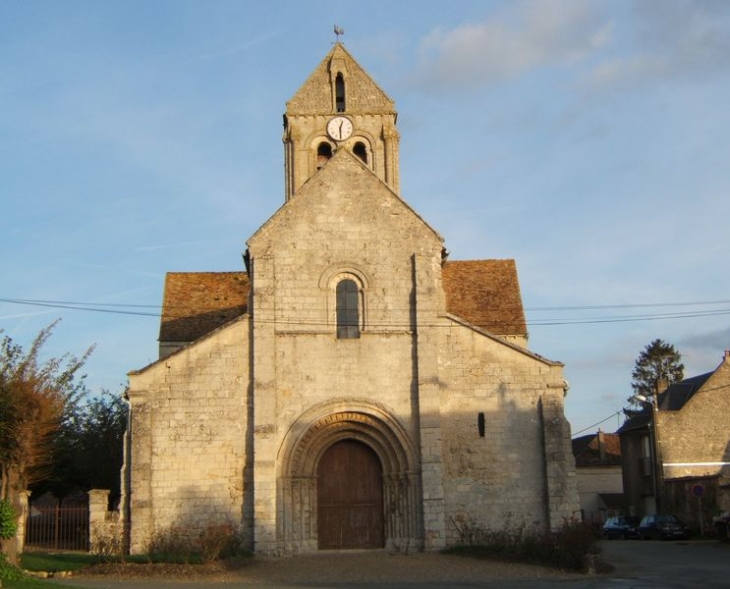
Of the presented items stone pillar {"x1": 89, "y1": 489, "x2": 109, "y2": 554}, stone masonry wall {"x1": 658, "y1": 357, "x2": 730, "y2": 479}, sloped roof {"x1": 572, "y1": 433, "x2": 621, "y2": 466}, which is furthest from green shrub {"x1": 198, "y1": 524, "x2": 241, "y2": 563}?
sloped roof {"x1": 572, "y1": 433, "x2": 621, "y2": 466}

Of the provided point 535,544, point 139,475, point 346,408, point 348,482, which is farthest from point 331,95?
point 535,544

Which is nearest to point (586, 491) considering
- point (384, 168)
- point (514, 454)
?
point (384, 168)

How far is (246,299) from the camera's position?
107ft

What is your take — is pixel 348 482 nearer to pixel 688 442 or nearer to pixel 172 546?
pixel 172 546

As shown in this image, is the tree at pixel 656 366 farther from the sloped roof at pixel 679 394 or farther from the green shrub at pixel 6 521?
the green shrub at pixel 6 521

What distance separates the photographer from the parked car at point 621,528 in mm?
39438

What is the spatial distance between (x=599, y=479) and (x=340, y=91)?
1251 inches

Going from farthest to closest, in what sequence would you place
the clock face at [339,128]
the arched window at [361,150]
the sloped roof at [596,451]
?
the sloped roof at [596,451]
the arched window at [361,150]
the clock face at [339,128]

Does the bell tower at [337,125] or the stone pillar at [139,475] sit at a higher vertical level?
the bell tower at [337,125]

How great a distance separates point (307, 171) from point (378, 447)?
46.8 ft

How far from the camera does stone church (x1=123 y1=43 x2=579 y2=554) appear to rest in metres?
24.4

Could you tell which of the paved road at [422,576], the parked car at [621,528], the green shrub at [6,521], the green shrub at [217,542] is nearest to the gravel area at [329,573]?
the paved road at [422,576]

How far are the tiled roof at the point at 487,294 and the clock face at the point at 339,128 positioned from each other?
6.82 metres

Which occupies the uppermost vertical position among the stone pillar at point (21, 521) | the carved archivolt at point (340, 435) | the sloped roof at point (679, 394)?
the sloped roof at point (679, 394)
